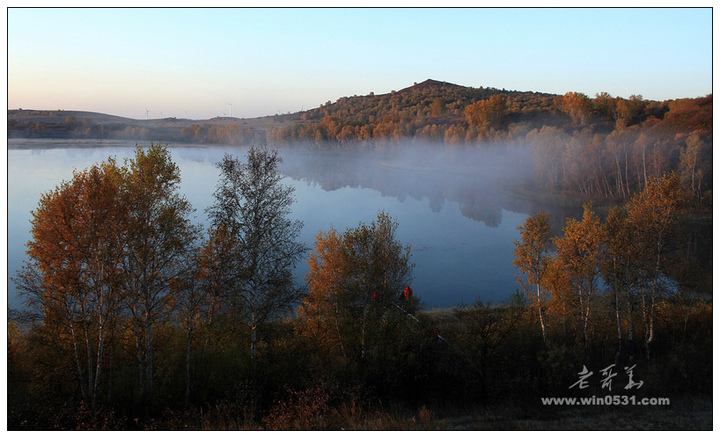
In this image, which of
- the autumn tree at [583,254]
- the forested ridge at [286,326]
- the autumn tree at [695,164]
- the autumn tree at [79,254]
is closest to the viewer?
the autumn tree at [79,254]

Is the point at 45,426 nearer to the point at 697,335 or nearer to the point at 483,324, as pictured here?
the point at 483,324

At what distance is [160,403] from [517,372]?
27.2 feet

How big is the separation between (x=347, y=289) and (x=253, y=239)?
305cm

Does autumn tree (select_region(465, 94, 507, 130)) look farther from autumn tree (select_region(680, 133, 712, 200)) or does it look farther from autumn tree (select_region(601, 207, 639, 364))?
autumn tree (select_region(601, 207, 639, 364))

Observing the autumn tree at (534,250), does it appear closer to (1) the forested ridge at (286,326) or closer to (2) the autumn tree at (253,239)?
(1) the forested ridge at (286,326)

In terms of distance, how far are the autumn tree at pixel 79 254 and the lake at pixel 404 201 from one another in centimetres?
Answer: 158

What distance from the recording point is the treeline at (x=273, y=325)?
27.0 ft

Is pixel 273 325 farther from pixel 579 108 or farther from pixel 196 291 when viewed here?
pixel 579 108

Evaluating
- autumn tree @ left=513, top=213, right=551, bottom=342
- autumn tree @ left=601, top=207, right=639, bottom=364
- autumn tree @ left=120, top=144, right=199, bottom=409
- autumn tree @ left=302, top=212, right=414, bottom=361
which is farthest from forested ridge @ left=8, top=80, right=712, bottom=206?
autumn tree @ left=601, top=207, right=639, bottom=364

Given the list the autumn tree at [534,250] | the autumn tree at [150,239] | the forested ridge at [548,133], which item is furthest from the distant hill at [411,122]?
the autumn tree at [534,250]

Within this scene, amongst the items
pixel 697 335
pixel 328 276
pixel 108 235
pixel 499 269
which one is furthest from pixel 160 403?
pixel 499 269

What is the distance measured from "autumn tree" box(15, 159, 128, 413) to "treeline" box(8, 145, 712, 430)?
3 cm

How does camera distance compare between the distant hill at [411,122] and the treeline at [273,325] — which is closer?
the treeline at [273,325]

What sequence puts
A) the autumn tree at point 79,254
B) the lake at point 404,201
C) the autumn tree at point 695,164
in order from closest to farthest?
the autumn tree at point 79,254
the lake at point 404,201
the autumn tree at point 695,164
